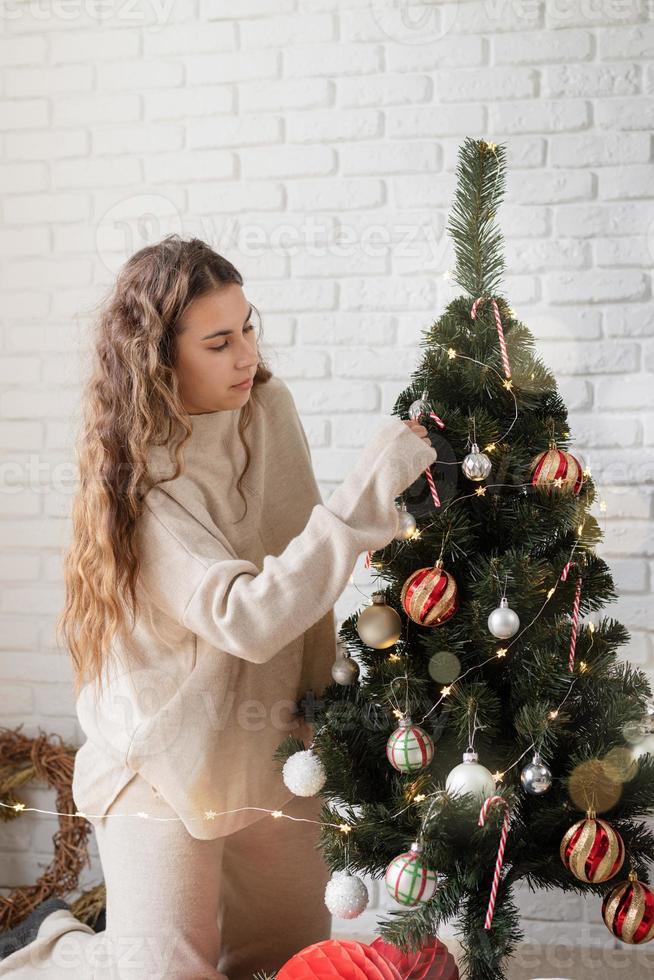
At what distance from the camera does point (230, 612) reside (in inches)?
46.6

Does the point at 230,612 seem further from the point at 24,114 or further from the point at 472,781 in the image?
the point at 24,114

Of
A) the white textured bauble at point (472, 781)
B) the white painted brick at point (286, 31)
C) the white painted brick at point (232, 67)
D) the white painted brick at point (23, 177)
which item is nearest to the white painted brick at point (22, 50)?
the white painted brick at point (23, 177)

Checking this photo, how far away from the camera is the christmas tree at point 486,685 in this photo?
1.11 meters

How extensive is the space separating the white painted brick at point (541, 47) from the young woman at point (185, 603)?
0.87 m

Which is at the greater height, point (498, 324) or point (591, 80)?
point (591, 80)

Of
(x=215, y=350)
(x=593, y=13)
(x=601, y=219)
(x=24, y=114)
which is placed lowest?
(x=215, y=350)

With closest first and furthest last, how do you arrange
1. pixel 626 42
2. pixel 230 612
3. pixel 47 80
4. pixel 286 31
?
pixel 230 612
pixel 626 42
pixel 286 31
pixel 47 80

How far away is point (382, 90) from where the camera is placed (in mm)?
1860

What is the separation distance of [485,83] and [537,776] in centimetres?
136

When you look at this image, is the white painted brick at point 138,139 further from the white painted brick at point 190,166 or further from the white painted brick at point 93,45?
the white painted brick at point 93,45

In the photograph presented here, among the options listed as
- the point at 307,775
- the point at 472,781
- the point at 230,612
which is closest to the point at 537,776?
the point at 472,781

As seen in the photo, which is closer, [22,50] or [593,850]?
[593,850]

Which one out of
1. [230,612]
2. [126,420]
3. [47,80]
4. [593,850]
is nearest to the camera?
[593,850]

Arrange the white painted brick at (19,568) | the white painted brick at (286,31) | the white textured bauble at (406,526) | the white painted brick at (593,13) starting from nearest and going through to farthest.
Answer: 1. the white textured bauble at (406,526)
2. the white painted brick at (593,13)
3. the white painted brick at (286,31)
4. the white painted brick at (19,568)
